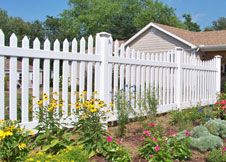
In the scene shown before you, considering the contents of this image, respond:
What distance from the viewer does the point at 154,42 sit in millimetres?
14930

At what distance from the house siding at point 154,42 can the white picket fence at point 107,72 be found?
5975 millimetres

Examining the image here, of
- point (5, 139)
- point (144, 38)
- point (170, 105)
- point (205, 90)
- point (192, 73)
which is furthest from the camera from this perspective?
point (144, 38)

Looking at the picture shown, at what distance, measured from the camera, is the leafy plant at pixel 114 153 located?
2763 millimetres

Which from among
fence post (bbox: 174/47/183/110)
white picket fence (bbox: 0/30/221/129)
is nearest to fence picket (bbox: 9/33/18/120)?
white picket fence (bbox: 0/30/221/129)

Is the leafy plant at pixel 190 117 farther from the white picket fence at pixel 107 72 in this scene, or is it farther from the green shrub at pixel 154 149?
the green shrub at pixel 154 149

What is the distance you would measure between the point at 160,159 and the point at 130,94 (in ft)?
7.51

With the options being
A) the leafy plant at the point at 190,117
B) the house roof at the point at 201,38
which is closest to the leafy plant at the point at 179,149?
the leafy plant at the point at 190,117

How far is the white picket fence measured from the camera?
11.4ft

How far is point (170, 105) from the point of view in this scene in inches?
248

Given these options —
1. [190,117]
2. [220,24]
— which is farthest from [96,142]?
[220,24]

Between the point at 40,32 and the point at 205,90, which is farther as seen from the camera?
the point at 40,32

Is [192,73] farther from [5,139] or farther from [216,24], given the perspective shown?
[216,24]

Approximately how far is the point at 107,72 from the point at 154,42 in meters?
10.9

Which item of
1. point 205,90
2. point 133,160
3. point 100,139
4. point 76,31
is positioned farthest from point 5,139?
point 76,31
